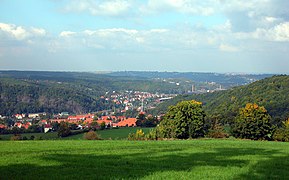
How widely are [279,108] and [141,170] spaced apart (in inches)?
4175

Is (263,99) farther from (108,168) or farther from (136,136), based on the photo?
(108,168)

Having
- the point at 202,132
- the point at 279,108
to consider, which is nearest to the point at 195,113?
the point at 202,132

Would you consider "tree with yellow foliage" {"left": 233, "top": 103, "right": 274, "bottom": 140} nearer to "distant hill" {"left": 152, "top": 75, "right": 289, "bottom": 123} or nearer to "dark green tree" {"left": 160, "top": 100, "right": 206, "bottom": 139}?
"dark green tree" {"left": 160, "top": 100, "right": 206, "bottom": 139}

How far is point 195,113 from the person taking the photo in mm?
61500

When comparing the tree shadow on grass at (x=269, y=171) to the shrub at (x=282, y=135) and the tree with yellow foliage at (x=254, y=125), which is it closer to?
the tree with yellow foliage at (x=254, y=125)

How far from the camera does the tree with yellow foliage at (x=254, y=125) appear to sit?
59.8m

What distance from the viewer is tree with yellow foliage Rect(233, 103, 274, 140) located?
59.8m

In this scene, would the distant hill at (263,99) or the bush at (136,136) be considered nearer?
the bush at (136,136)

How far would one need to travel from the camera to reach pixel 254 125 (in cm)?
5975

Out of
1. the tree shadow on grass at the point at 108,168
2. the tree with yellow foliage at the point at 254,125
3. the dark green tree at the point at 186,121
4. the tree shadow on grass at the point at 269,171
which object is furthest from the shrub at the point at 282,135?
the tree shadow on grass at the point at 108,168

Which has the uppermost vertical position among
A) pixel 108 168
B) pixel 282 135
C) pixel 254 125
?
pixel 108 168

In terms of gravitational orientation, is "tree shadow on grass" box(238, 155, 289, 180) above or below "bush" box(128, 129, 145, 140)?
above

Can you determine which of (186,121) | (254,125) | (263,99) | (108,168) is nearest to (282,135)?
(254,125)

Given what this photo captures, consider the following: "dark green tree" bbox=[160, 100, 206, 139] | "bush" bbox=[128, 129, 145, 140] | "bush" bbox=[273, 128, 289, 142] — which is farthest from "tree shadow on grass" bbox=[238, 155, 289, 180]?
"bush" bbox=[273, 128, 289, 142]
